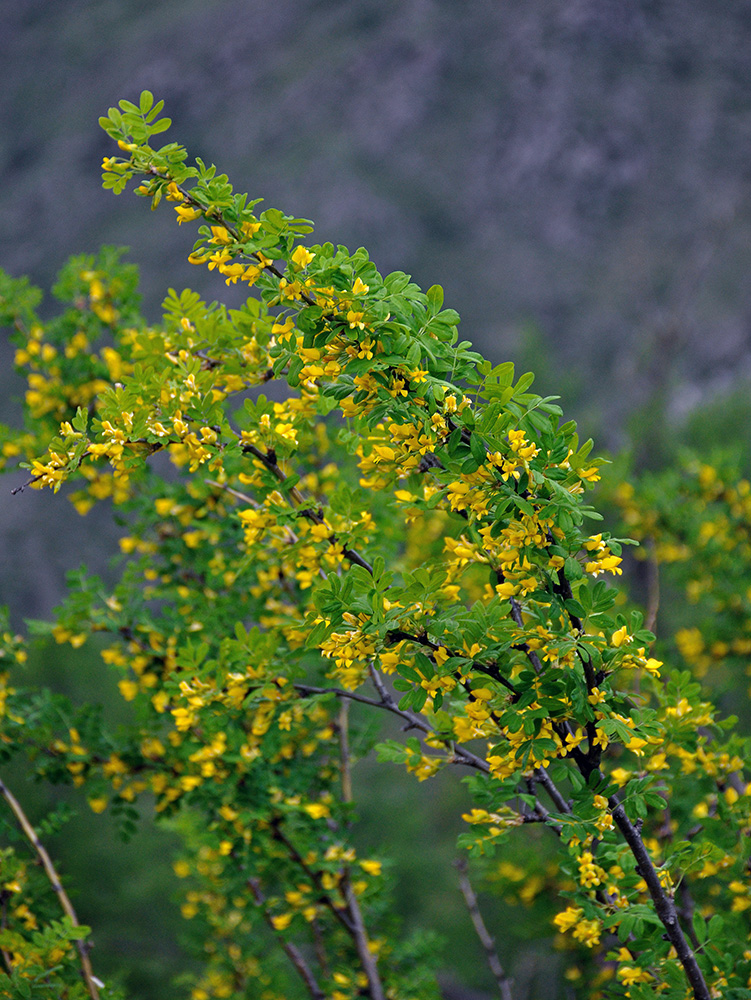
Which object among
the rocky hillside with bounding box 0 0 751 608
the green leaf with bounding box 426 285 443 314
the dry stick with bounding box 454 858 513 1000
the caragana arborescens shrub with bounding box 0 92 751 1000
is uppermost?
the rocky hillside with bounding box 0 0 751 608

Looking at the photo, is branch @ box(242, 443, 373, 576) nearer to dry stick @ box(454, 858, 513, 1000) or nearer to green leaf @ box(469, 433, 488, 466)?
green leaf @ box(469, 433, 488, 466)

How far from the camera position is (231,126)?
198 feet

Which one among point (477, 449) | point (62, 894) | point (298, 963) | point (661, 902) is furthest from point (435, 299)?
point (298, 963)

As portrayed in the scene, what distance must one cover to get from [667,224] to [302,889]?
5374 centimetres

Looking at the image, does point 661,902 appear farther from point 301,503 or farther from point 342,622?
point 301,503

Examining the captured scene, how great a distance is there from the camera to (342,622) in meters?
1.56

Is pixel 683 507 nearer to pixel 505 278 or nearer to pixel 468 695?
pixel 468 695

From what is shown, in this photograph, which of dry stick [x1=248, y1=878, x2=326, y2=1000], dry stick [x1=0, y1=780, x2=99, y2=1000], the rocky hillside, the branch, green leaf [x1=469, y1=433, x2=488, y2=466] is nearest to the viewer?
green leaf [x1=469, y1=433, x2=488, y2=466]

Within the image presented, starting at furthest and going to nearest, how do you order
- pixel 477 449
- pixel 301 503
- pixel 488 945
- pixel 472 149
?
pixel 472 149 < pixel 488 945 < pixel 301 503 < pixel 477 449

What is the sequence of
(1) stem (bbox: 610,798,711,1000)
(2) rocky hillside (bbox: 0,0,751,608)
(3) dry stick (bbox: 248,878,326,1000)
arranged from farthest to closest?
(2) rocky hillside (bbox: 0,0,751,608) < (3) dry stick (bbox: 248,878,326,1000) < (1) stem (bbox: 610,798,711,1000)

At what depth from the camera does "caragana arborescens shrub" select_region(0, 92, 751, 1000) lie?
1555 millimetres

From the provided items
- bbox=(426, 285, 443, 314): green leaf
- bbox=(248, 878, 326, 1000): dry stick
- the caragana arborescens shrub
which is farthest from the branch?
bbox=(248, 878, 326, 1000): dry stick

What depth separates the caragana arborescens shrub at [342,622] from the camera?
155 cm

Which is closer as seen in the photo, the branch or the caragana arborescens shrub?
Answer: the caragana arborescens shrub
